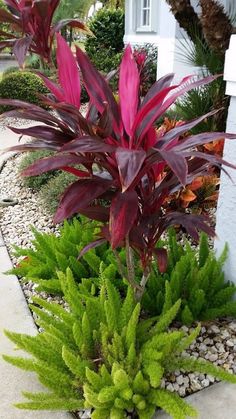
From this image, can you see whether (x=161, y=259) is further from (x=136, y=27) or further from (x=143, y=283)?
(x=136, y=27)

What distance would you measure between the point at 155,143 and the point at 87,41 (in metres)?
12.6

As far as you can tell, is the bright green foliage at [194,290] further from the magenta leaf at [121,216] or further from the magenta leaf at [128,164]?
the magenta leaf at [128,164]

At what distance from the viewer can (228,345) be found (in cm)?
210

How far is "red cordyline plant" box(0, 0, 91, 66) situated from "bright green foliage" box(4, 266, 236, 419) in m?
1.31

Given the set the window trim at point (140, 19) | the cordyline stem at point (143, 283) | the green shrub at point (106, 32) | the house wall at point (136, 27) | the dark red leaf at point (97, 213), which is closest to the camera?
the dark red leaf at point (97, 213)

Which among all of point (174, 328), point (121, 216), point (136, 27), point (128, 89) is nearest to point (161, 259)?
point (121, 216)

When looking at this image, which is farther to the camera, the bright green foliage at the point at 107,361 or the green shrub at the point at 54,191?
the green shrub at the point at 54,191

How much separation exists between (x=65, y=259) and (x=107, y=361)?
0.81 m

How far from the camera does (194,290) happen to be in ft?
6.93

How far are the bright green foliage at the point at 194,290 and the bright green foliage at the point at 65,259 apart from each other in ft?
0.76

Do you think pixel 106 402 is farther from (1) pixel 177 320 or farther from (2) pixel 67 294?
(1) pixel 177 320

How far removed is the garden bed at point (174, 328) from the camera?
1.91 meters

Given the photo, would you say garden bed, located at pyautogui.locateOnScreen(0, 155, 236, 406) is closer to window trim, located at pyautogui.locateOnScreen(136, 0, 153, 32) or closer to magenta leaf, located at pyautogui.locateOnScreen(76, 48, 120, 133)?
magenta leaf, located at pyautogui.locateOnScreen(76, 48, 120, 133)

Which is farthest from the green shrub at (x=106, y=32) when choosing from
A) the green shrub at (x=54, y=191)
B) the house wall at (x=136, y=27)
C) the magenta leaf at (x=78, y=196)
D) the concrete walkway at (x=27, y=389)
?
the magenta leaf at (x=78, y=196)
